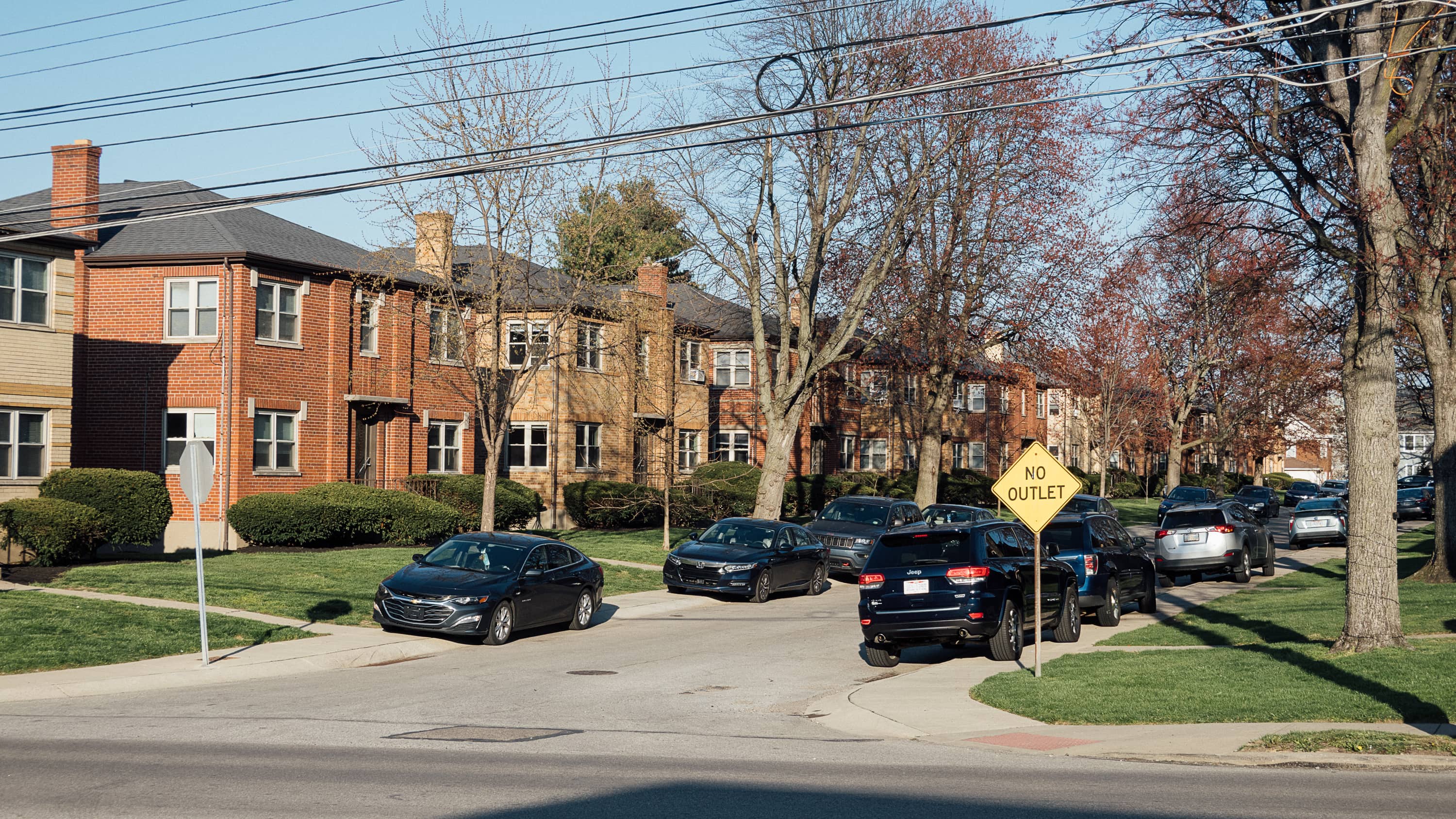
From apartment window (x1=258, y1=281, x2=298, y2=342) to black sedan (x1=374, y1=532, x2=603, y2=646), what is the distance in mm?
14187

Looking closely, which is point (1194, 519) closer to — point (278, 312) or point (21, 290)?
point (278, 312)

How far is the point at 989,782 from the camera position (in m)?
9.34

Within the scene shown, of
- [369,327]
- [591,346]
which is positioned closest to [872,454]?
[591,346]

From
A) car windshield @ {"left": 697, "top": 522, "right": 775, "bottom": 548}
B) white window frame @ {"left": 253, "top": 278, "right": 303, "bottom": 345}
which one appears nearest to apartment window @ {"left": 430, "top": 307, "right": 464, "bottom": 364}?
white window frame @ {"left": 253, "top": 278, "right": 303, "bottom": 345}

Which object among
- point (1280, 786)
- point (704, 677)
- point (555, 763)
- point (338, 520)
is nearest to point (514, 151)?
point (338, 520)

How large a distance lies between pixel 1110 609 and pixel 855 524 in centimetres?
1022

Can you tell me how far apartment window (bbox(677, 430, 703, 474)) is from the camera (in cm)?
4803

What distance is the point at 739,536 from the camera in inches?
1029

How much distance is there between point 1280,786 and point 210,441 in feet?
90.0

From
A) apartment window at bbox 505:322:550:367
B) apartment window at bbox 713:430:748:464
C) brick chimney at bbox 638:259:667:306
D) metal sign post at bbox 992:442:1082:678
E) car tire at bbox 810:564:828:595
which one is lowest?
car tire at bbox 810:564:828:595

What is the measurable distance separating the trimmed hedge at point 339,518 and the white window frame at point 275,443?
3.20 feet

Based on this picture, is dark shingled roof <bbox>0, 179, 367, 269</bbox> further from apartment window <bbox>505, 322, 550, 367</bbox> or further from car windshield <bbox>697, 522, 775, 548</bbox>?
car windshield <bbox>697, 522, 775, 548</bbox>

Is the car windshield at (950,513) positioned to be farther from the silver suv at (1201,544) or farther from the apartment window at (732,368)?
the apartment window at (732,368)

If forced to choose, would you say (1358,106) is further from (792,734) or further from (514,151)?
(514,151)
